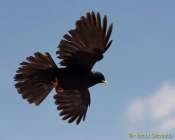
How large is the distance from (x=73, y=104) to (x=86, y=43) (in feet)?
7.83

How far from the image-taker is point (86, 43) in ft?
61.1

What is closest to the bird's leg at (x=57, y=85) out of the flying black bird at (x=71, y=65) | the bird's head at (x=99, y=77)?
the flying black bird at (x=71, y=65)

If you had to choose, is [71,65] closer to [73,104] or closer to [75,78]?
[75,78]

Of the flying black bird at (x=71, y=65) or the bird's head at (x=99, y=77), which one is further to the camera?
the bird's head at (x=99, y=77)

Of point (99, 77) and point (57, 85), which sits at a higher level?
point (99, 77)

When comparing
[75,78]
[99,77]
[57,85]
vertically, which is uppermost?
[99,77]

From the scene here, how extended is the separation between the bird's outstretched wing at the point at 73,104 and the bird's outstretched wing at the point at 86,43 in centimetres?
142

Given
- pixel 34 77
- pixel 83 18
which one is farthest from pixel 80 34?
pixel 34 77

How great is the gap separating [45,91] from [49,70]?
1.14 metres

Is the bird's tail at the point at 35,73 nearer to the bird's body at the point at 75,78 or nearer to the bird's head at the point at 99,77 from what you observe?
the bird's body at the point at 75,78

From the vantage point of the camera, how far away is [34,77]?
1919cm

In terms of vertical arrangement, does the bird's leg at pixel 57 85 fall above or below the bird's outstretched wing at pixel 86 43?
below

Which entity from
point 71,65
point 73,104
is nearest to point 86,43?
point 71,65

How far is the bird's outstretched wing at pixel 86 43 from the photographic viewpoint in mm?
18094
